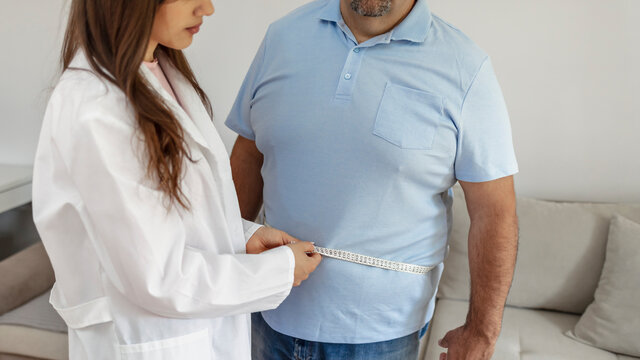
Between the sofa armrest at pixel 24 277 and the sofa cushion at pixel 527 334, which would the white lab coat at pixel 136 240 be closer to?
the sofa cushion at pixel 527 334

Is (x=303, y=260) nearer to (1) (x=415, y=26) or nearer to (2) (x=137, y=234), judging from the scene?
(2) (x=137, y=234)

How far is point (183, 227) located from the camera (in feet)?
3.03

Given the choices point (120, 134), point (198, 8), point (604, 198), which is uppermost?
point (198, 8)

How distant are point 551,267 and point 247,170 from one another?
1289 millimetres

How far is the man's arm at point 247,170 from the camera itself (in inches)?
57.3

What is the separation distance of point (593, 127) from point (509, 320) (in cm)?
78

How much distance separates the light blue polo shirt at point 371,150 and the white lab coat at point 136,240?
184 millimetres

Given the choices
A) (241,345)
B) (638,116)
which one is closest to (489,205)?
(241,345)

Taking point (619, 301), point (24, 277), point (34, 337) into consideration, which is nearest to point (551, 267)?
point (619, 301)

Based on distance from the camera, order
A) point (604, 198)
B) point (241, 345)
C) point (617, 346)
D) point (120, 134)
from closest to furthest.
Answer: point (120, 134)
point (241, 345)
point (617, 346)
point (604, 198)

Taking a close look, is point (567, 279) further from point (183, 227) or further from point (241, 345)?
point (183, 227)

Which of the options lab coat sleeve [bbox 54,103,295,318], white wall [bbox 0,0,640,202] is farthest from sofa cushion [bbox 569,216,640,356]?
lab coat sleeve [bbox 54,103,295,318]

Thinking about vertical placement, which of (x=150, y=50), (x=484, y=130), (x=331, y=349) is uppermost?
(x=150, y=50)

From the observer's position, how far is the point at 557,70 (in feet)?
7.24
